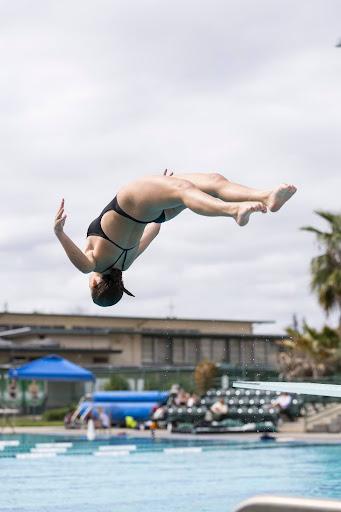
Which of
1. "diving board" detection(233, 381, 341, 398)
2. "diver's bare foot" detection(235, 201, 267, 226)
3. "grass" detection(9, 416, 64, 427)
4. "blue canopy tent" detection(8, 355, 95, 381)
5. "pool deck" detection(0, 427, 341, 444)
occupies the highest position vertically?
"blue canopy tent" detection(8, 355, 95, 381)

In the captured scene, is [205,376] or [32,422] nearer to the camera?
[205,376]

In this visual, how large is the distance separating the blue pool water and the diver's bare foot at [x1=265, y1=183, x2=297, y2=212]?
6586 millimetres

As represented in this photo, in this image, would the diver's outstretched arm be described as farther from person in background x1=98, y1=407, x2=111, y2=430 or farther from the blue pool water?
person in background x1=98, y1=407, x2=111, y2=430

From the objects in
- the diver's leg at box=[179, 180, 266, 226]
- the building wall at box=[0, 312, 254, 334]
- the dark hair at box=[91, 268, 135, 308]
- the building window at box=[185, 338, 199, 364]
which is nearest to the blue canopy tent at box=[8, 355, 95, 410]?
the building window at box=[185, 338, 199, 364]

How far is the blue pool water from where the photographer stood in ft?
40.2

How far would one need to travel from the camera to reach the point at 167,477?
1570cm

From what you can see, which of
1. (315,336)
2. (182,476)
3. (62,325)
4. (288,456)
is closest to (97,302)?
(182,476)

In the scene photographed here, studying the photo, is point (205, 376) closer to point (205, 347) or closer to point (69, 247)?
point (205, 347)

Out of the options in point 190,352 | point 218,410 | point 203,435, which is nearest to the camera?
point 203,435

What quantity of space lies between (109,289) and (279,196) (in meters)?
2.01

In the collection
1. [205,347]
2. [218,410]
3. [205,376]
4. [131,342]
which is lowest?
[218,410]

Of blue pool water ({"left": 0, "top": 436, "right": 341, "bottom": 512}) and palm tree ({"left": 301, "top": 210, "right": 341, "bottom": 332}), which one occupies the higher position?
palm tree ({"left": 301, "top": 210, "right": 341, "bottom": 332})

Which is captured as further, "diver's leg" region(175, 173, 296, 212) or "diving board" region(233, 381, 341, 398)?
"diving board" region(233, 381, 341, 398)

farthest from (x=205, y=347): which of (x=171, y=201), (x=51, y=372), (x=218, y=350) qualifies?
(x=171, y=201)
